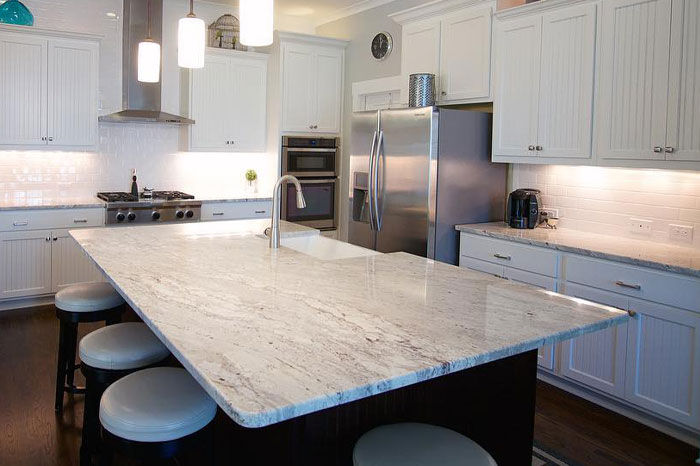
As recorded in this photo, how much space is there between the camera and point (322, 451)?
1.66m

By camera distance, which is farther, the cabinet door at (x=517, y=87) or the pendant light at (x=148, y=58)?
the cabinet door at (x=517, y=87)

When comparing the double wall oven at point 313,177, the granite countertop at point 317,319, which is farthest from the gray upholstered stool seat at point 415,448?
the double wall oven at point 313,177

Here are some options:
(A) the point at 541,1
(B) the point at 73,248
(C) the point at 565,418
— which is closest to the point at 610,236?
(C) the point at 565,418

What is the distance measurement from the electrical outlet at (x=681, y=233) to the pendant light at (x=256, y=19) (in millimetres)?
2602

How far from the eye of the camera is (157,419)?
5.55 ft

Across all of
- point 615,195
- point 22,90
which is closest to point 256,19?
point 615,195

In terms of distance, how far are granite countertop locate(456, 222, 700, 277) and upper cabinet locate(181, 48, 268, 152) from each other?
2.77 m

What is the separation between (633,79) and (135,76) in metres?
4.21

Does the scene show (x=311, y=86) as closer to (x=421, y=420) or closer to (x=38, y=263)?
(x=38, y=263)

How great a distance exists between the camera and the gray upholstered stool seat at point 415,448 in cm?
152

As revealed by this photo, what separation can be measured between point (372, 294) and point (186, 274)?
764 mm

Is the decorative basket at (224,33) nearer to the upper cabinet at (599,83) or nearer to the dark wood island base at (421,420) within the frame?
the upper cabinet at (599,83)

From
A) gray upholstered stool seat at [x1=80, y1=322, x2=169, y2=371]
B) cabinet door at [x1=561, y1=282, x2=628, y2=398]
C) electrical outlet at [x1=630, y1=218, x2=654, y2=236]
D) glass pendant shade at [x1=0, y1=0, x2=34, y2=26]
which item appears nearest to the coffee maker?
electrical outlet at [x1=630, y1=218, x2=654, y2=236]

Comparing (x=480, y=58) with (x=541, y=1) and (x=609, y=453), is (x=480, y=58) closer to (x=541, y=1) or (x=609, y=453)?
(x=541, y=1)
